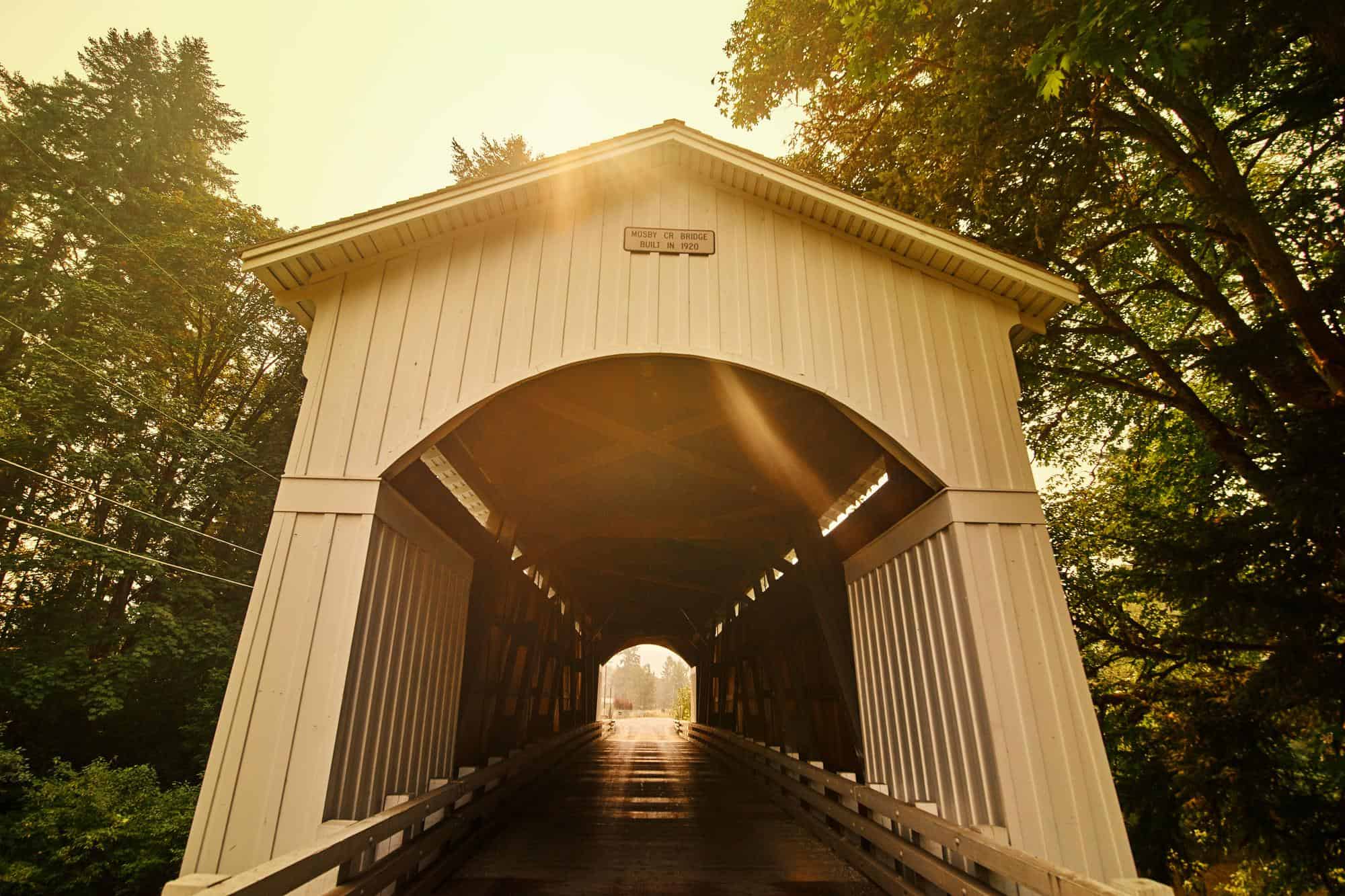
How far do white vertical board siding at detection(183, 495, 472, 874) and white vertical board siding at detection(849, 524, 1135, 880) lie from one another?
362cm

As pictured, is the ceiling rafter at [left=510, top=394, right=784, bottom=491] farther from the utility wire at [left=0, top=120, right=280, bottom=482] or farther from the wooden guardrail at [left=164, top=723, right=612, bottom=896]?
the utility wire at [left=0, top=120, right=280, bottom=482]

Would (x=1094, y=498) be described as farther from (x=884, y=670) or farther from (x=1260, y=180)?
(x=884, y=670)

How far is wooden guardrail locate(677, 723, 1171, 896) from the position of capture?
2.64m

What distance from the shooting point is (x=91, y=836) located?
13156 millimetres

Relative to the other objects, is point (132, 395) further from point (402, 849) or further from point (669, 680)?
point (669, 680)

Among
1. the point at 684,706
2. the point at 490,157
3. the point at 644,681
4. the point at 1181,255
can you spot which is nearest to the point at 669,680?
the point at 644,681

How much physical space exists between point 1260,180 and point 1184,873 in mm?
9799

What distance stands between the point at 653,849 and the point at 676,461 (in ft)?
11.2

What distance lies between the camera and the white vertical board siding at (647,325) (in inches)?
167

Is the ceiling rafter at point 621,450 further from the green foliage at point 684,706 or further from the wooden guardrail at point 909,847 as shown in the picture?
the green foliage at point 684,706

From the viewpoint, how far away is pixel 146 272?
19906mm

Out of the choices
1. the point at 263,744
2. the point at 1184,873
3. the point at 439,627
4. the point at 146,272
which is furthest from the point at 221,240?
the point at 1184,873

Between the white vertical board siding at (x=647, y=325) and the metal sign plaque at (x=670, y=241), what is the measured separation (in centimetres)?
7

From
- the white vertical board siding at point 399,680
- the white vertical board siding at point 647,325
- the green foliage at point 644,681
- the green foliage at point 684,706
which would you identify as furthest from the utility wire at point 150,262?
the green foliage at point 644,681
